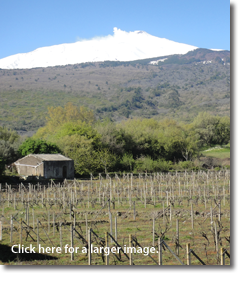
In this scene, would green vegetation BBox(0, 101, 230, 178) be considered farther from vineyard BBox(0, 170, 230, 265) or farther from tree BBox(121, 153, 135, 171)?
vineyard BBox(0, 170, 230, 265)

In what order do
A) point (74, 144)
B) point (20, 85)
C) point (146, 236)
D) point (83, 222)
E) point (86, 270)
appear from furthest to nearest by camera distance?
point (20, 85), point (74, 144), point (83, 222), point (146, 236), point (86, 270)

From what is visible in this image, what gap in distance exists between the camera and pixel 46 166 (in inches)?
1387

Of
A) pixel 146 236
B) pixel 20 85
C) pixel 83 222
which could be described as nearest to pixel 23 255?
pixel 146 236

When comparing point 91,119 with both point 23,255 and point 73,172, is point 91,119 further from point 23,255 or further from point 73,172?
point 23,255

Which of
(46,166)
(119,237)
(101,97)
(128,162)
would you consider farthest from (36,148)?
(101,97)

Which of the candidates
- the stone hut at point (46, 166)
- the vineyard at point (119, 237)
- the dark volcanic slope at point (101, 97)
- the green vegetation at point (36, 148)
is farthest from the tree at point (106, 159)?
the dark volcanic slope at point (101, 97)

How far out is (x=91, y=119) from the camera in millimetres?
77875

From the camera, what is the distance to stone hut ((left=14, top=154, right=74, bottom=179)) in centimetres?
3525

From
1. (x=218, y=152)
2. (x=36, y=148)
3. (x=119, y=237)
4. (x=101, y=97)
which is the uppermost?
(x=101, y=97)

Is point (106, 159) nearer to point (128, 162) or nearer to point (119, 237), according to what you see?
point (128, 162)

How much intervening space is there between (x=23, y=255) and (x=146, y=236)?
5.56 meters

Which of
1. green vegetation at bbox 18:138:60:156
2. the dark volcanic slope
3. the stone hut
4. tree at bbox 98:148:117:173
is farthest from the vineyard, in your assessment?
the dark volcanic slope

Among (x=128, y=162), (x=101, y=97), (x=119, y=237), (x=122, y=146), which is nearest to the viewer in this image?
(x=119, y=237)

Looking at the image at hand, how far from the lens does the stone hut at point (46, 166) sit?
35250 millimetres
